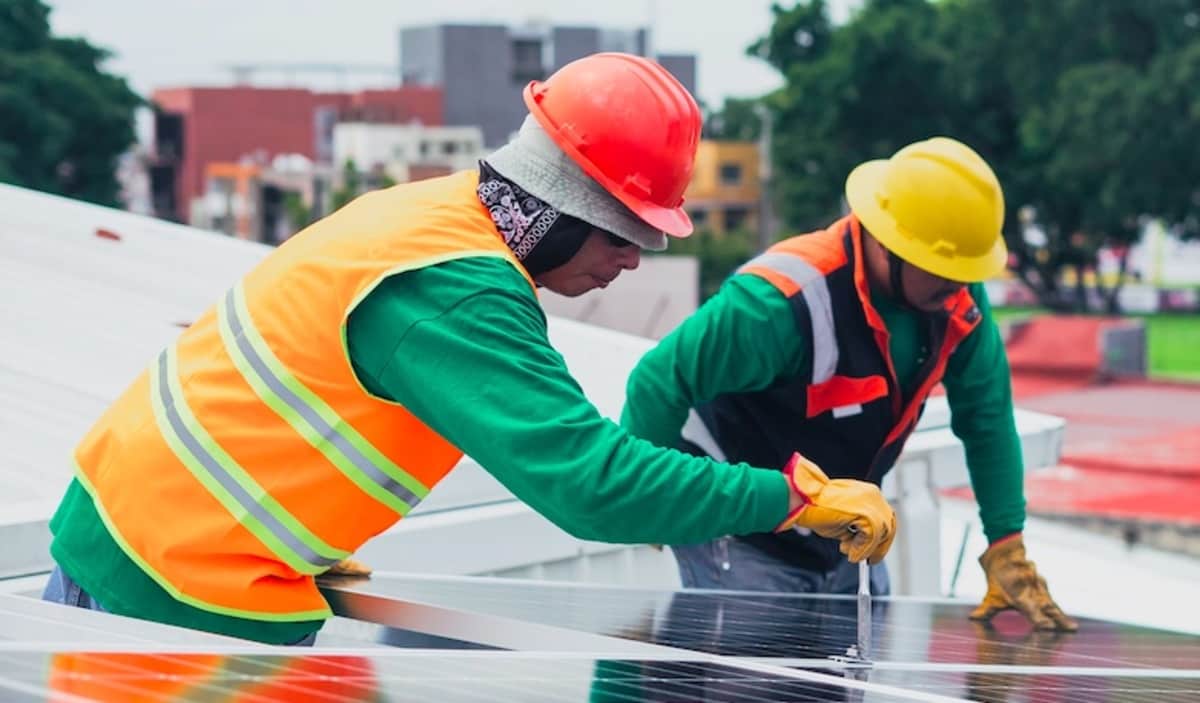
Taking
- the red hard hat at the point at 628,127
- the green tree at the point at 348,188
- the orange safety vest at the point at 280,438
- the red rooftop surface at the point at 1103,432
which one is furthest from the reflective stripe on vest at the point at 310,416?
the green tree at the point at 348,188

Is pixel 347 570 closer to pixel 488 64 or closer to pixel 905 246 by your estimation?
pixel 905 246

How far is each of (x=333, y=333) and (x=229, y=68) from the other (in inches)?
3161

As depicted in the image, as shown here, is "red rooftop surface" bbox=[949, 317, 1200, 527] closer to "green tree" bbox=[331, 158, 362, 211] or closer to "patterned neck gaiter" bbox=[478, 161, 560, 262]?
"patterned neck gaiter" bbox=[478, 161, 560, 262]

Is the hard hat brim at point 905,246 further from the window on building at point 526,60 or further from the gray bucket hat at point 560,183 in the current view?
the window on building at point 526,60

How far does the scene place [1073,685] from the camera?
315 centimetres

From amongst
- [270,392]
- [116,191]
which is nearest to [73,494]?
[270,392]

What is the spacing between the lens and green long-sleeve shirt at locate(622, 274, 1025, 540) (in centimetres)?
430

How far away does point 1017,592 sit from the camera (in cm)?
452

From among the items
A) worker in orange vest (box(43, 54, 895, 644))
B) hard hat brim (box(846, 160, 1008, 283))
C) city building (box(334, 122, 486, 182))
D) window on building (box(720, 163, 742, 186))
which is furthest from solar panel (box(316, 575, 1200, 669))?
window on building (box(720, 163, 742, 186))

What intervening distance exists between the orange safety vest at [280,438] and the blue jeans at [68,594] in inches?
6.2

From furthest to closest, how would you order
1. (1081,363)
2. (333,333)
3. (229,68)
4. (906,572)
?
1. (229,68)
2. (1081,363)
3. (906,572)
4. (333,333)

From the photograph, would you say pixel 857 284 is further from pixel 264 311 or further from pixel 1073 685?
pixel 264 311

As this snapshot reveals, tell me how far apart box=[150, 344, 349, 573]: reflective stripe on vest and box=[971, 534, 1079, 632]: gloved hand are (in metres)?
2.27

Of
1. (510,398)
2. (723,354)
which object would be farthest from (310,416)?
(723,354)
